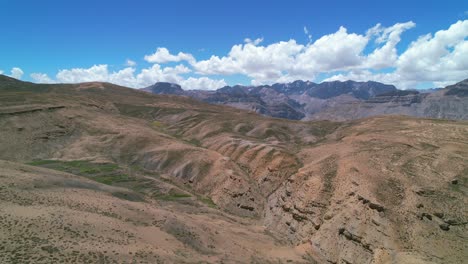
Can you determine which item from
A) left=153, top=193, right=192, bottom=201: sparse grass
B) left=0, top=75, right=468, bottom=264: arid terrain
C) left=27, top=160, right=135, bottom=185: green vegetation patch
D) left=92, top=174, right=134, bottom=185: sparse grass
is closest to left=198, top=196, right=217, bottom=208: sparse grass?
left=0, top=75, right=468, bottom=264: arid terrain

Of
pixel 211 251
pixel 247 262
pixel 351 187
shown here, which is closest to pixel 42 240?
pixel 211 251

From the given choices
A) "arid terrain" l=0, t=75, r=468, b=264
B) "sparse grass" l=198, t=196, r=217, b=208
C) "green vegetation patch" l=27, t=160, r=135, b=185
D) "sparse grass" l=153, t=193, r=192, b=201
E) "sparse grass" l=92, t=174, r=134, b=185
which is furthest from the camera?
"green vegetation patch" l=27, t=160, r=135, b=185

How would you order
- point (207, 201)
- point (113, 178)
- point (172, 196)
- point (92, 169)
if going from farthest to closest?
point (92, 169) < point (113, 178) < point (207, 201) < point (172, 196)

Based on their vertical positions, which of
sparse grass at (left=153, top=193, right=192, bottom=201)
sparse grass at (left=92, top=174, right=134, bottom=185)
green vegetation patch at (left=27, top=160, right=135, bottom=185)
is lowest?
sparse grass at (left=153, top=193, right=192, bottom=201)

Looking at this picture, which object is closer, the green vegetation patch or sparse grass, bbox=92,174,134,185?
sparse grass, bbox=92,174,134,185

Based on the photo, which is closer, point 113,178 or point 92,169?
point 113,178

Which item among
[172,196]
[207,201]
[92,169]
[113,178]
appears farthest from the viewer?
[92,169]

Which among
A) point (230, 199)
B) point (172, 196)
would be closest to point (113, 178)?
point (172, 196)

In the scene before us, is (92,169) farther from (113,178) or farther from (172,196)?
(172,196)

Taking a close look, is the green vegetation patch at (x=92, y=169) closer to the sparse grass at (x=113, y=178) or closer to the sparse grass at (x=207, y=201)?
the sparse grass at (x=113, y=178)

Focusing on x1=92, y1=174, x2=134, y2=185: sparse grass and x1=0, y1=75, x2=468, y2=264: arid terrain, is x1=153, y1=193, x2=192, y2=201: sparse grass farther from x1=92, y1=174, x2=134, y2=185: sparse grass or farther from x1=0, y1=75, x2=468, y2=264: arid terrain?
x1=92, y1=174, x2=134, y2=185: sparse grass

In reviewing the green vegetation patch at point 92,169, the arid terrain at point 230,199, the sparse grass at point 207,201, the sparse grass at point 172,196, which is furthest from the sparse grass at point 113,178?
the sparse grass at point 207,201
